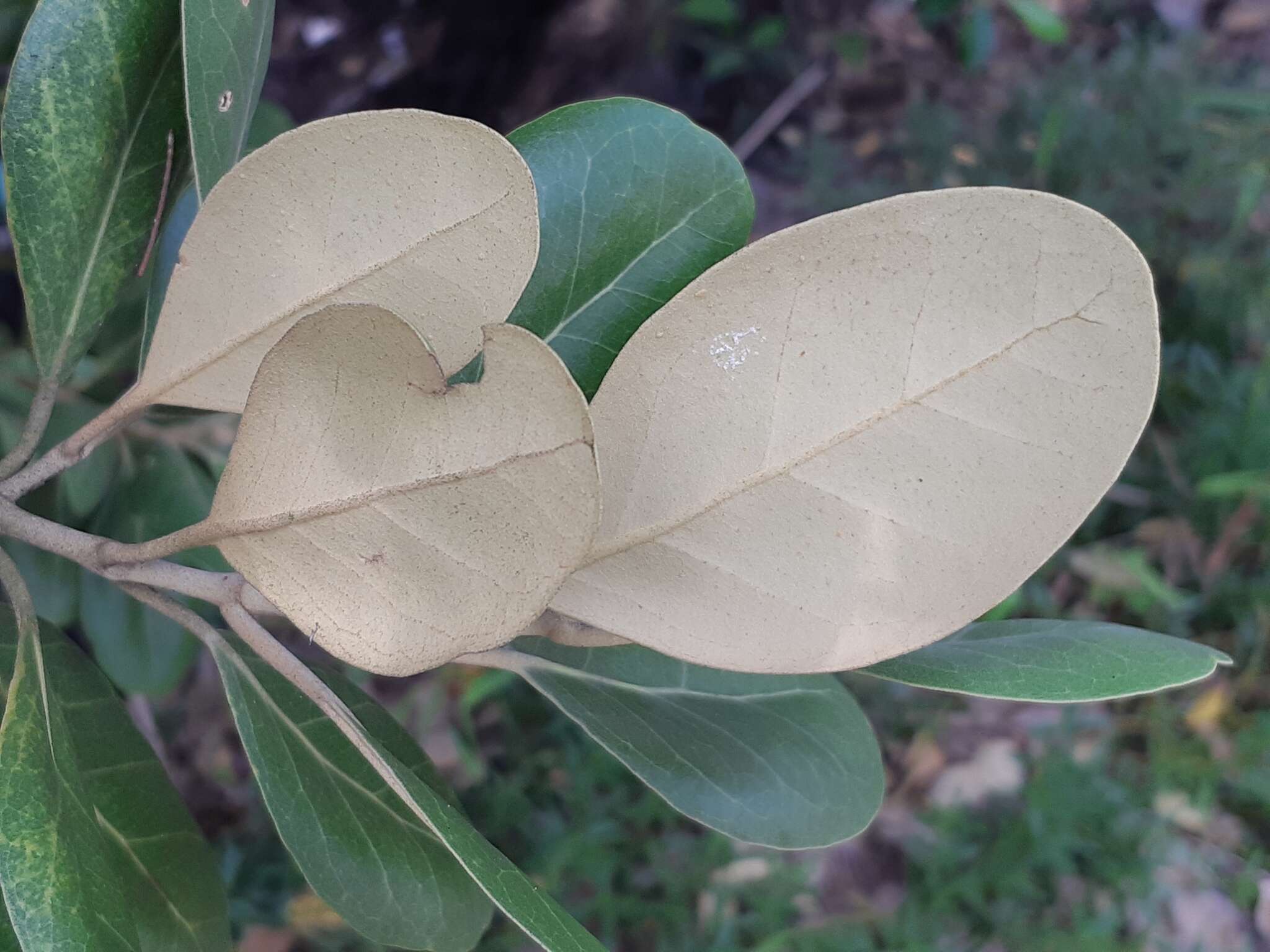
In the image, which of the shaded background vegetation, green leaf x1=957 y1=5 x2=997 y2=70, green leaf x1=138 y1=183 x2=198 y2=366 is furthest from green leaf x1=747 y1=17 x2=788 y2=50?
green leaf x1=138 y1=183 x2=198 y2=366

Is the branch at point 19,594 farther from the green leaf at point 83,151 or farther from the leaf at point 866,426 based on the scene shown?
the leaf at point 866,426

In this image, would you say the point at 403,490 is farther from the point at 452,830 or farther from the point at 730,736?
the point at 730,736

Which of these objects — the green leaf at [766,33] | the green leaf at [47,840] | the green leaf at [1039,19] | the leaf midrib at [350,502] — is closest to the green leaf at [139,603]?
the green leaf at [47,840]

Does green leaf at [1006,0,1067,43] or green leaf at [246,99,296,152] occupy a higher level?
green leaf at [246,99,296,152]

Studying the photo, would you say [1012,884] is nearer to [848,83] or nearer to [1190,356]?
[1190,356]

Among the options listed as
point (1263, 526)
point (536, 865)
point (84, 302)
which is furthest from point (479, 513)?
point (1263, 526)

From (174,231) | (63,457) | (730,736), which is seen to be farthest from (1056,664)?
(174,231)

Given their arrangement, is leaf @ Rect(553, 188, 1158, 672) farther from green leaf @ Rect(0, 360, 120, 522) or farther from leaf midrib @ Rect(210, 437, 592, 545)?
green leaf @ Rect(0, 360, 120, 522)
